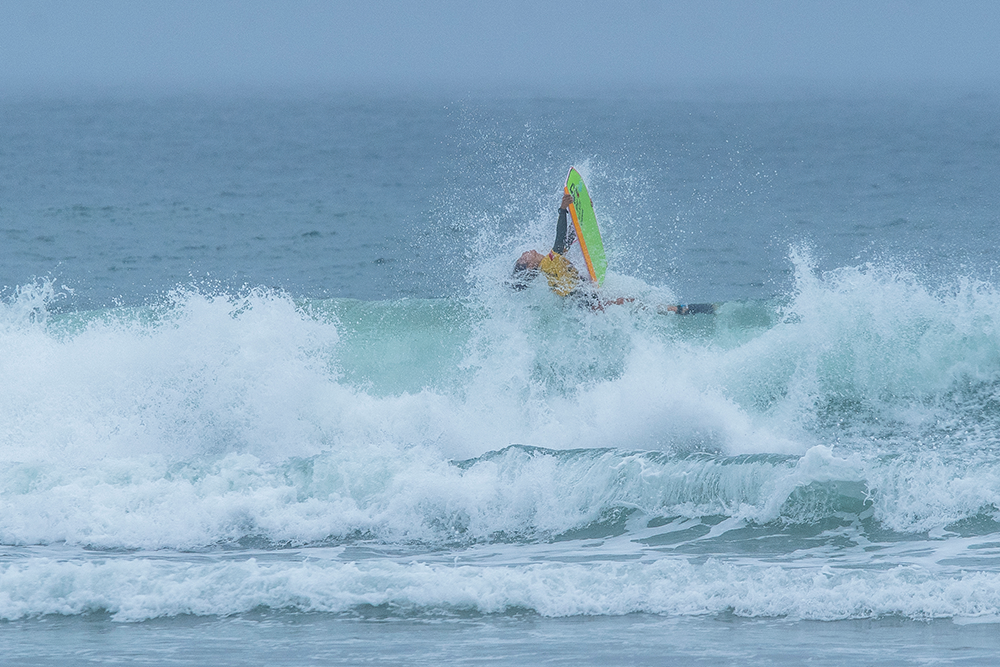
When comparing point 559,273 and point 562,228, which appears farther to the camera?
point 559,273

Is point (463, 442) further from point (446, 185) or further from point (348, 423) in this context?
point (446, 185)

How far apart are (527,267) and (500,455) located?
9.68 ft

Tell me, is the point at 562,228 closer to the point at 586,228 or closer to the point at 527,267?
the point at 527,267

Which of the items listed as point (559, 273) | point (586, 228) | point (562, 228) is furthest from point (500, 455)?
point (586, 228)

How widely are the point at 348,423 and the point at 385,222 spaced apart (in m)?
12.2

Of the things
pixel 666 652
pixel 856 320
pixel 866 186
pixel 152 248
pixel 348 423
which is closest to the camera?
pixel 666 652

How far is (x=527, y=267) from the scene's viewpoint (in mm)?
11336

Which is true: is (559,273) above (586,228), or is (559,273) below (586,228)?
below

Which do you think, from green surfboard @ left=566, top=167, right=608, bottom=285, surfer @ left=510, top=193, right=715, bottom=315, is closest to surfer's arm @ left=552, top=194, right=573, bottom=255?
surfer @ left=510, top=193, right=715, bottom=315

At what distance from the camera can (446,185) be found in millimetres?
27609

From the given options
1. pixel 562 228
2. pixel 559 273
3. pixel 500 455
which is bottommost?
pixel 500 455

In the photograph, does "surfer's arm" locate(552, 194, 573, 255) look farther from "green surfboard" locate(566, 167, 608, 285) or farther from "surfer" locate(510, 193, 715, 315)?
"green surfboard" locate(566, 167, 608, 285)

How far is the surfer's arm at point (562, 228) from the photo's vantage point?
36.5 feet

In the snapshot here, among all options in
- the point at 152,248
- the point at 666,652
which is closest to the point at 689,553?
the point at 666,652
